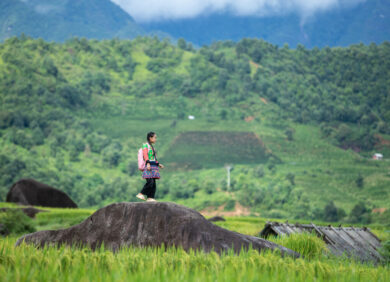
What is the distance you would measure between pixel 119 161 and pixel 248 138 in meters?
30.4

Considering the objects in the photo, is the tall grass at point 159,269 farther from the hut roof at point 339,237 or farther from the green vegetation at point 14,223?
the green vegetation at point 14,223

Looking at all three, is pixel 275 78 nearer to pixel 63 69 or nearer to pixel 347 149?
pixel 347 149

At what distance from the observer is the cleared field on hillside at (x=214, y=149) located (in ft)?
399

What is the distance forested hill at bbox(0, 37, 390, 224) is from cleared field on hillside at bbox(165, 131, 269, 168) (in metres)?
1.94

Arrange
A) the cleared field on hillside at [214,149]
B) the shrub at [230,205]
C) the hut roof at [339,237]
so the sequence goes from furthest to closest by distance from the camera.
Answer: the cleared field on hillside at [214,149] → the shrub at [230,205] → the hut roof at [339,237]

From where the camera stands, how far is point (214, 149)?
125 meters

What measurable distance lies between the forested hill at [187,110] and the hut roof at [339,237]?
66.6 m

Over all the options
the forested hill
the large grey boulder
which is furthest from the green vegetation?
the forested hill

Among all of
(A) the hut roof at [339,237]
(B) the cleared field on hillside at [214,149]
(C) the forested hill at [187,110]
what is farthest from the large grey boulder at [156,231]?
(B) the cleared field on hillside at [214,149]

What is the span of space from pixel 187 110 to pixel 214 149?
26.3 m

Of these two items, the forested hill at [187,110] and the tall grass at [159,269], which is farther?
the forested hill at [187,110]

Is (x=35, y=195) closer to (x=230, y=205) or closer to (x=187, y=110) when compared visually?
(x=230, y=205)

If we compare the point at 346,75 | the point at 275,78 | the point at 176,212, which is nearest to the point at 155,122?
the point at 275,78

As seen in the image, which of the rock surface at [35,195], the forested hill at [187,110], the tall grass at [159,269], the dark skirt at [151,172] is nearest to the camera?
the tall grass at [159,269]
